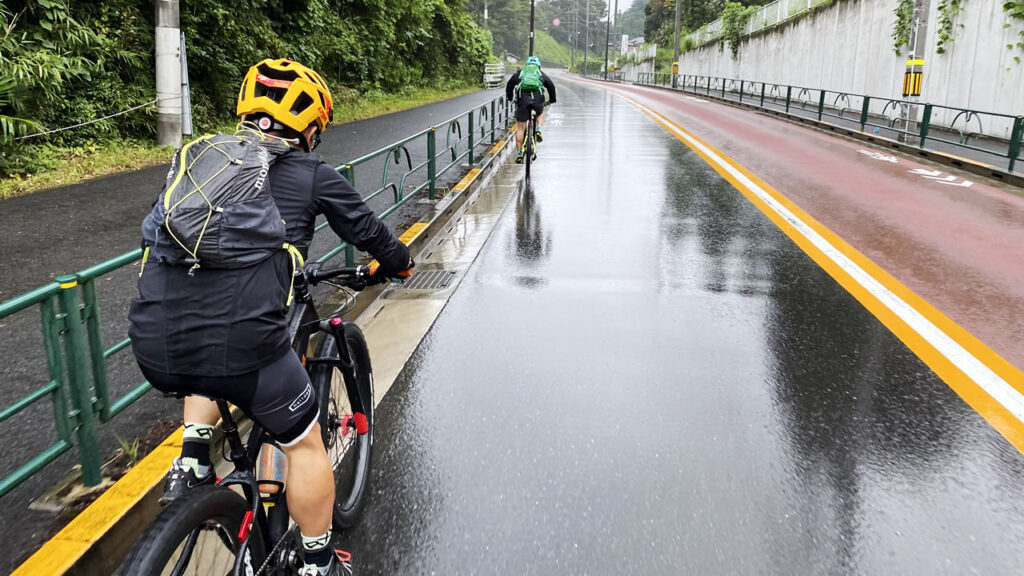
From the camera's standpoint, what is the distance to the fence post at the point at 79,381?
3.04 m

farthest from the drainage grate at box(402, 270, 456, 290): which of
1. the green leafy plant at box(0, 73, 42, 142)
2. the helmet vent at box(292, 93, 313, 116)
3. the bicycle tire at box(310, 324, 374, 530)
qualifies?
the green leafy plant at box(0, 73, 42, 142)

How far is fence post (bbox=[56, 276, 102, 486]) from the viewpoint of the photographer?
304 centimetres

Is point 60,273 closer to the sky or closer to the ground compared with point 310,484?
closer to the ground

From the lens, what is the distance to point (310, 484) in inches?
101

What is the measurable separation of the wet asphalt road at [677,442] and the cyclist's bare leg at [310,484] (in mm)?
504

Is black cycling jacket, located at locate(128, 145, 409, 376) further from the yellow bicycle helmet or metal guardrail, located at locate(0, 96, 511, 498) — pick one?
metal guardrail, located at locate(0, 96, 511, 498)

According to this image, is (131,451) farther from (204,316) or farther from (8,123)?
(8,123)

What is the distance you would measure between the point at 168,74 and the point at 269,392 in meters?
12.7

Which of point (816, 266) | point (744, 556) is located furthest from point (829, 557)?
point (816, 266)

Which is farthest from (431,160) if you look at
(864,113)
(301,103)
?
(864,113)

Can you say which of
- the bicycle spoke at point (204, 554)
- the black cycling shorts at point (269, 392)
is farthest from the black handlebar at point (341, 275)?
the bicycle spoke at point (204, 554)

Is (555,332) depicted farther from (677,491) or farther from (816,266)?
(816,266)

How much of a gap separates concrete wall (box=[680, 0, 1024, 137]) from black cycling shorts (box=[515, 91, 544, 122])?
11838 mm

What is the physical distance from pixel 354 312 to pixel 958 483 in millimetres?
4047
